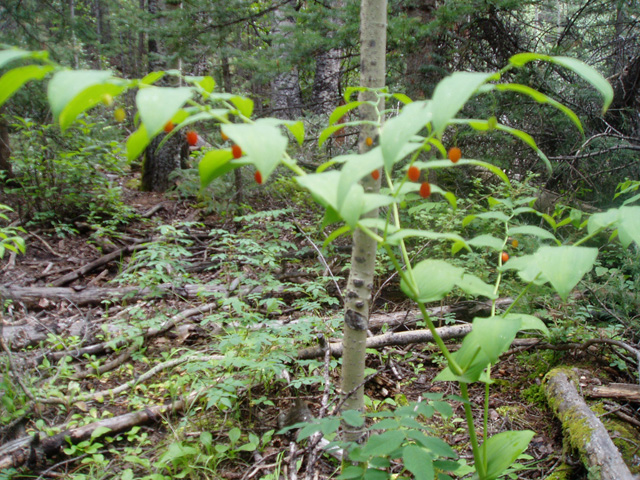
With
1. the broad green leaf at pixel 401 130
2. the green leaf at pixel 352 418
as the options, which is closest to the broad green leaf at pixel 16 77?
the broad green leaf at pixel 401 130

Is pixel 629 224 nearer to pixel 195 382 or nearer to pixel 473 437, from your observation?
pixel 473 437

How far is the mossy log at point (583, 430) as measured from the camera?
145 cm

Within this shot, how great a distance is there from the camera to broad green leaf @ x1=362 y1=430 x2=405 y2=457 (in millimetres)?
957

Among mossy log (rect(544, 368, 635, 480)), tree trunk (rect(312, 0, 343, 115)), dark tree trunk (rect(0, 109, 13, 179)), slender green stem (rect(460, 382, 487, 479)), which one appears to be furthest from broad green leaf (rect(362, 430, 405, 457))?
dark tree trunk (rect(0, 109, 13, 179))

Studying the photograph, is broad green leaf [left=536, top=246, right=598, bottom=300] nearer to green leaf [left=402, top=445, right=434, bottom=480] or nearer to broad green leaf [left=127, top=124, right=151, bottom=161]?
green leaf [left=402, top=445, right=434, bottom=480]

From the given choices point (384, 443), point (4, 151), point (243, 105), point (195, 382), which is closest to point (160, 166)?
point (4, 151)

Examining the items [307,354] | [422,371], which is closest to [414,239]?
[422,371]

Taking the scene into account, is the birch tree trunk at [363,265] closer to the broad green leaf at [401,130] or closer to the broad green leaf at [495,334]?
the broad green leaf at [495,334]

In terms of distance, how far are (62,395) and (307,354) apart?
1484 mm

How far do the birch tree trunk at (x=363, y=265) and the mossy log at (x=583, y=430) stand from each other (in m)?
1.00

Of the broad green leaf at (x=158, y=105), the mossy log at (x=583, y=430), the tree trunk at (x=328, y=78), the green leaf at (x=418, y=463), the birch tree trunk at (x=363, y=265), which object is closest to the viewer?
the broad green leaf at (x=158, y=105)

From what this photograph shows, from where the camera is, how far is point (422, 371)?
8.51 ft

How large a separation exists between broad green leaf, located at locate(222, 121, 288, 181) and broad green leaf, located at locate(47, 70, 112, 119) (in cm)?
20

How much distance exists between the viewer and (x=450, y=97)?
565 millimetres
